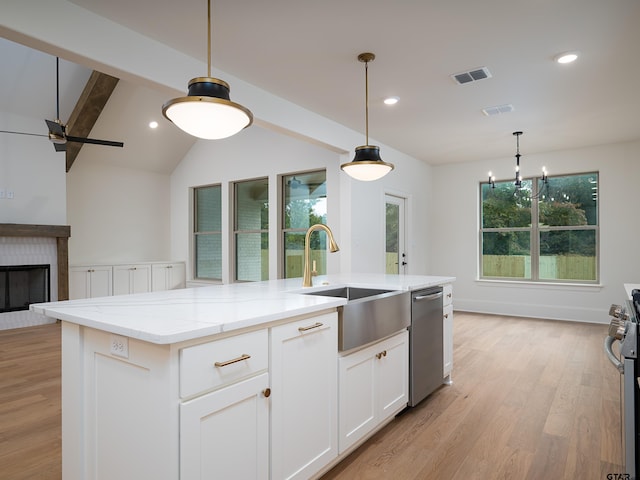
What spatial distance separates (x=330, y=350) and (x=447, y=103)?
3.10m

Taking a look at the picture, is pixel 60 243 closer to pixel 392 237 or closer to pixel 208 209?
pixel 208 209

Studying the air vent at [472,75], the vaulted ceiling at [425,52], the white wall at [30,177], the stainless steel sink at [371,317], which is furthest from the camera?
the white wall at [30,177]

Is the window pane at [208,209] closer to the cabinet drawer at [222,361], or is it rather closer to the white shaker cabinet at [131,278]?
the white shaker cabinet at [131,278]

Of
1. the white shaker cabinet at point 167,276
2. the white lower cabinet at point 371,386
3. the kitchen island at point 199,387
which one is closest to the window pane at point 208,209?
the white shaker cabinet at point 167,276

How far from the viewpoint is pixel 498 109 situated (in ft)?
13.8

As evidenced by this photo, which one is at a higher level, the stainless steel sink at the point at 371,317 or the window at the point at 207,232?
the window at the point at 207,232

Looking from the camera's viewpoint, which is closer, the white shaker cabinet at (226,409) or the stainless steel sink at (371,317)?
the white shaker cabinet at (226,409)

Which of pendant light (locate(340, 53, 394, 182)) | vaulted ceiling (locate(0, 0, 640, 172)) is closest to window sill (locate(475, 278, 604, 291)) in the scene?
vaulted ceiling (locate(0, 0, 640, 172))

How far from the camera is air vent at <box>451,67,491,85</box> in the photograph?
329 centimetres

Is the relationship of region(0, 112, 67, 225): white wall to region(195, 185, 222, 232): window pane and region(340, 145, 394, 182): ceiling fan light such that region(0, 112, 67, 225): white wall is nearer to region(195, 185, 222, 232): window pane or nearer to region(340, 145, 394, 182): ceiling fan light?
region(195, 185, 222, 232): window pane

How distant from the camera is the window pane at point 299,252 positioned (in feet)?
18.2

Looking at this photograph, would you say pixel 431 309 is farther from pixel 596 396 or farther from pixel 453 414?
pixel 596 396

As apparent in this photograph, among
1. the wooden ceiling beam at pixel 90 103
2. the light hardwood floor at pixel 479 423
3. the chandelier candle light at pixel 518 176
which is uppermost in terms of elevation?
the wooden ceiling beam at pixel 90 103

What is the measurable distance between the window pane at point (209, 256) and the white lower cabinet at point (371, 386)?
5017 mm
